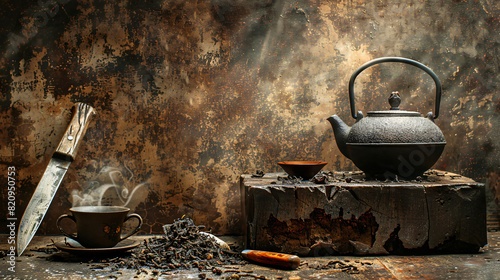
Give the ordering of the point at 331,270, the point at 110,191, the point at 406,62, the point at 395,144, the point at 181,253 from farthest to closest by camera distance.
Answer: the point at 110,191
the point at 406,62
the point at 395,144
the point at 181,253
the point at 331,270

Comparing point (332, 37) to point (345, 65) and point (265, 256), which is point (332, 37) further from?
point (265, 256)

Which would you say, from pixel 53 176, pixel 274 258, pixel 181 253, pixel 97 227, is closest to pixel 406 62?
pixel 274 258

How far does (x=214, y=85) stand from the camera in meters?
2.40

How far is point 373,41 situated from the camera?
8.05 ft

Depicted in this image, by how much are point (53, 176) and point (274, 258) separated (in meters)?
1.12

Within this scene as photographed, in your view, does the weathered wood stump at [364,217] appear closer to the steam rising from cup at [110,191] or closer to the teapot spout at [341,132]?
the teapot spout at [341,132]

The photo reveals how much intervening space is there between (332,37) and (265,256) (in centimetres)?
138

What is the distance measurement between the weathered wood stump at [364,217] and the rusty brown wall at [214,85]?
0.64 meters

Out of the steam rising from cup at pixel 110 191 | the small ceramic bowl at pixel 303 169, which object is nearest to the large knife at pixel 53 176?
the steam rising from cup at pixel 110 191

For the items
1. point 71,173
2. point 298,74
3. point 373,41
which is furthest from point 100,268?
point 373,41

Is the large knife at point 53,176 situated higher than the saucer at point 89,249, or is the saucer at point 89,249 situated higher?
the large knife at point 53,176

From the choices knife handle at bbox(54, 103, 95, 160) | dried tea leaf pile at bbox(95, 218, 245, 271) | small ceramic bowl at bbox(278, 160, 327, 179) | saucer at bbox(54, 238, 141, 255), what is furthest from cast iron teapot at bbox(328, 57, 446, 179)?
knife handle at bbox(54, 103, 95, 160)

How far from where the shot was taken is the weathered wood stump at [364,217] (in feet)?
5.90

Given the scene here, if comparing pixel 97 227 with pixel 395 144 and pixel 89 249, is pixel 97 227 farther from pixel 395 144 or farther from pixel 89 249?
pixel 395 144
